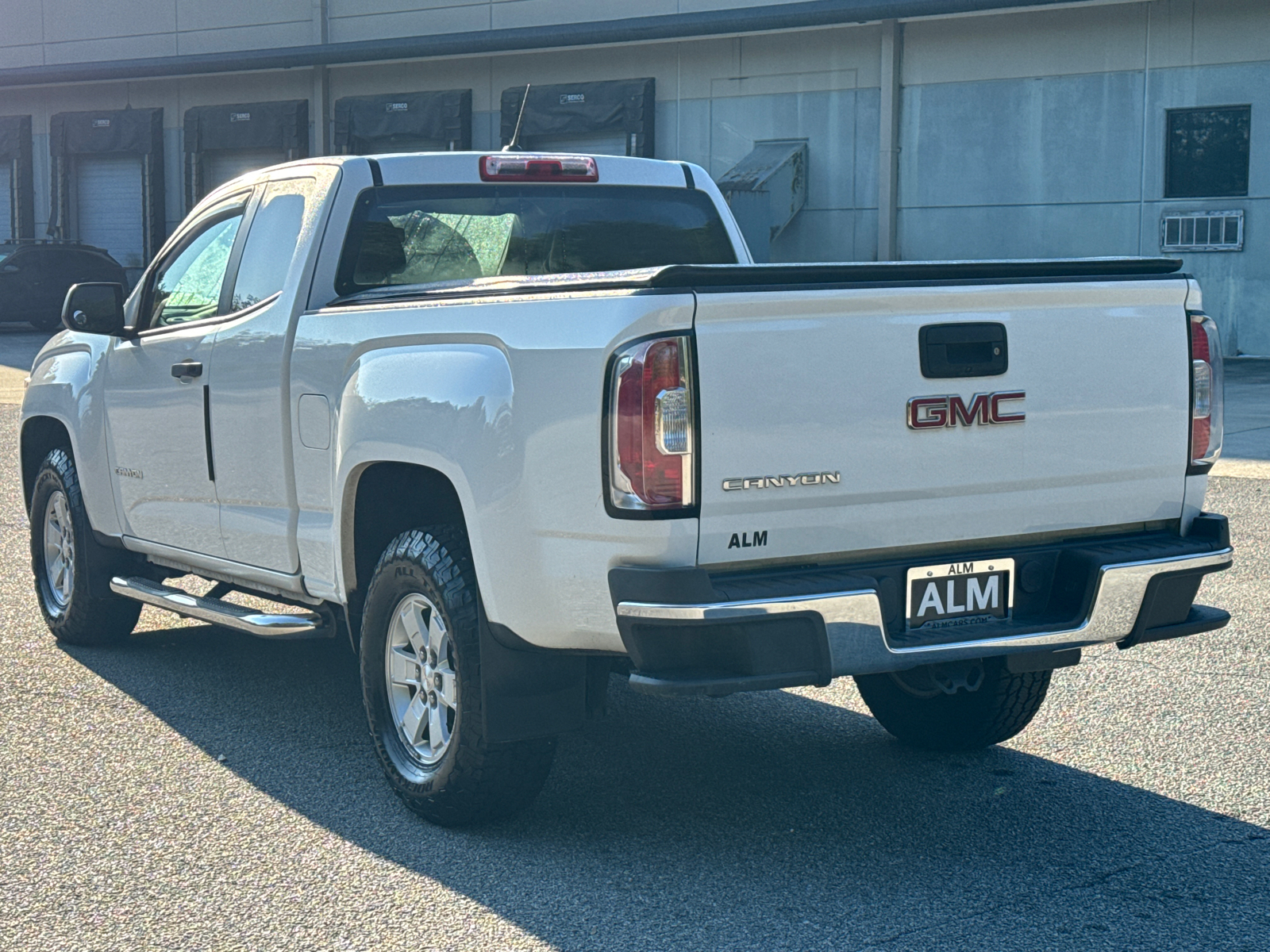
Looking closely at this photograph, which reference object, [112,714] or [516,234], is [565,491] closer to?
[516,234]

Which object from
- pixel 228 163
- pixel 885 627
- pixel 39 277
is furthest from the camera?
pixel 228 163

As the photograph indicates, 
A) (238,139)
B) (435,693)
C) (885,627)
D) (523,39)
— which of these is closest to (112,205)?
(238,139)

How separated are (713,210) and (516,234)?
2.97 feet

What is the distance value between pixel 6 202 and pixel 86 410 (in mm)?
32317

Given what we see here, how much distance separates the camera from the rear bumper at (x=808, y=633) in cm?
384

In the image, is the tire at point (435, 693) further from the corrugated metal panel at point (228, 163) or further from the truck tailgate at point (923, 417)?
the corrugated metal panel at point (228, 163)

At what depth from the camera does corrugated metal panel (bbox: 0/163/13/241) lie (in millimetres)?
35969

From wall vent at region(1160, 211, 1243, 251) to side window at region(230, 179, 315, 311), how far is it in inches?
787

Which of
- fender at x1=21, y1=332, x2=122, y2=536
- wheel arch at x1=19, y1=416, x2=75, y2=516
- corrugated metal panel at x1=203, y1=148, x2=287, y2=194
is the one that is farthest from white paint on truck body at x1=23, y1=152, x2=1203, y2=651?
corrugated metal panel at x1=203, y1=148, x2=287, y2=194

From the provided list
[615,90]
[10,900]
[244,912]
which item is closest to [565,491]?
[244,912]

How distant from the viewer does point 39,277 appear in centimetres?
2936

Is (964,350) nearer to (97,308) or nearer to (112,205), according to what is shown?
(97,308)

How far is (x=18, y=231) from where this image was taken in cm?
3562

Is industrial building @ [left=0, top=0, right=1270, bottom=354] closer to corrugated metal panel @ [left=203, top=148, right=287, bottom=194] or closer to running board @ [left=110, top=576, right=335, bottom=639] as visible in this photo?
corrugated metal panel @ [left=203, top=148, right=287, bottom=194]
